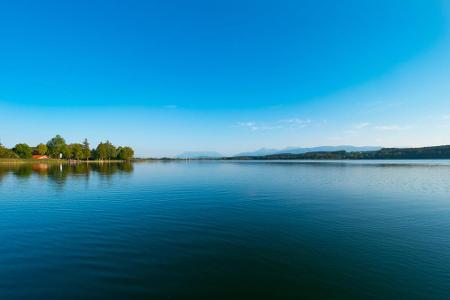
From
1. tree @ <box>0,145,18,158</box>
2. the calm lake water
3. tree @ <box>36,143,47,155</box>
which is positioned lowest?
the calm lake water

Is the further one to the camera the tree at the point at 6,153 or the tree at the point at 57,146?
the tree at the point at 57,146

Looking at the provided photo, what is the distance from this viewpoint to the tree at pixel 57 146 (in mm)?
175312

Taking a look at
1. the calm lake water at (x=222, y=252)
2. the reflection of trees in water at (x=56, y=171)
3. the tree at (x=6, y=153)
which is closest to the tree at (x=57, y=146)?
the tree at (x=6, y=153)

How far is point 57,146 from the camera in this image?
17500 centimetres

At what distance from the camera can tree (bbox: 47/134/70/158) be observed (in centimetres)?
17531

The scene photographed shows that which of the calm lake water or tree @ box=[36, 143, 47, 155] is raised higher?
tree @ box=[36, 143, 47, 155]

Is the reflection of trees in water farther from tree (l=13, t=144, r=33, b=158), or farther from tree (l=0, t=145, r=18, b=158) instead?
tree (l=13, t=144, r=33, b=158)

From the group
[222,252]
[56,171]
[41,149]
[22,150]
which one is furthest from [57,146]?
[222,252]

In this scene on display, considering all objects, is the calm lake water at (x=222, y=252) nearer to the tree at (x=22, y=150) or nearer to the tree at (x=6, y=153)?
the tree at (x=6, y=153)

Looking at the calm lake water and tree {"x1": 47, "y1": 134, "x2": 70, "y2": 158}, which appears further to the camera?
tree {"x1": 47, "y1": 134, "x2": 70, "y2": 158}

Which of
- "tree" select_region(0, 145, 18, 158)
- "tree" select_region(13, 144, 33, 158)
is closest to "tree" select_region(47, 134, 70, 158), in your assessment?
"tree" select_region(13, 144, 33, 158)

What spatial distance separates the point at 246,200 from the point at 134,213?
14.3 meters

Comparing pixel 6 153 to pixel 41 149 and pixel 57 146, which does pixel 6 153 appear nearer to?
pixel 41 149

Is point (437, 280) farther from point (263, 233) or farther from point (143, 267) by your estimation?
point (143, 267)
